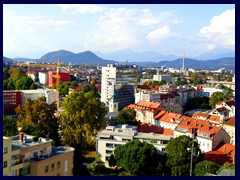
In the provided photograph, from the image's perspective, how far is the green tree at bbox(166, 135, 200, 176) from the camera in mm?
4770

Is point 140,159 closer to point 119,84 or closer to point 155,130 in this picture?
point 155,130

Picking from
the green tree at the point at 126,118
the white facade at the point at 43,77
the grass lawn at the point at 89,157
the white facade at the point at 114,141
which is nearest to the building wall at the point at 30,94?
the green tree at the point at 126,118

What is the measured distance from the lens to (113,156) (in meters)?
5.36

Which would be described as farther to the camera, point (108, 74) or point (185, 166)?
point (108, 74)

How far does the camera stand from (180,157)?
475 cm

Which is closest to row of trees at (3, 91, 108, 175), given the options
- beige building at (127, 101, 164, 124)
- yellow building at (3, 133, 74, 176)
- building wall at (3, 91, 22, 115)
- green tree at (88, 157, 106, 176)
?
green tree at (88, 157, 106, 176)

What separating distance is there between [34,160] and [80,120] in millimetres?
3561

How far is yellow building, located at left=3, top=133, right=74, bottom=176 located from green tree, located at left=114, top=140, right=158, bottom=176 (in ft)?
6.81

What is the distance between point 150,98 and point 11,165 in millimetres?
8145

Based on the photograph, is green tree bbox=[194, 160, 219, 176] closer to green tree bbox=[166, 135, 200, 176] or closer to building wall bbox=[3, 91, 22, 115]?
green tree bbox=[166, 135, 200, 176]

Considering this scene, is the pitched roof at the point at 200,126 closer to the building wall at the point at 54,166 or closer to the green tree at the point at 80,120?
the green tree at the point at 80,120

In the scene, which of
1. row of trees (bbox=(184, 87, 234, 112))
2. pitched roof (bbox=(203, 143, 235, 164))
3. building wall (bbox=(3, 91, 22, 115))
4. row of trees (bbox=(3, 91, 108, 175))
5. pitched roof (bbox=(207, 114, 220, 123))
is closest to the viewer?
pitched roof (bbox=(203, 143, 235, 164))
